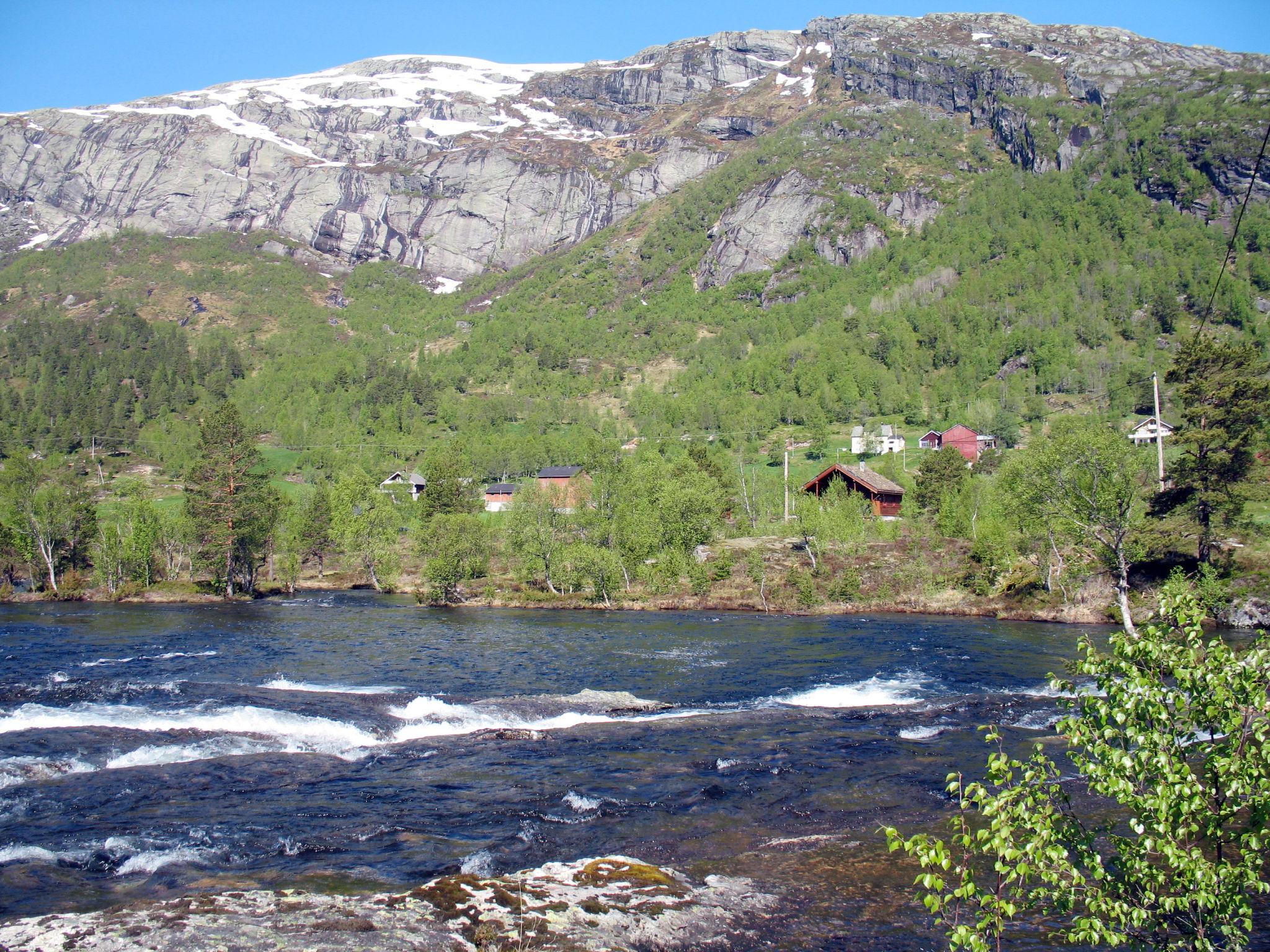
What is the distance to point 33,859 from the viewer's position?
1414 cm

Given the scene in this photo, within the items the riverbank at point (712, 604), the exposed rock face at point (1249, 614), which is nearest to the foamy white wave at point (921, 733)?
the riverbank at point (712, 604)

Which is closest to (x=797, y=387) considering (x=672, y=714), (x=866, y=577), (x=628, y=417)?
(x=628, y=417)

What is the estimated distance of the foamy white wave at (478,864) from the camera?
1378 centimetres

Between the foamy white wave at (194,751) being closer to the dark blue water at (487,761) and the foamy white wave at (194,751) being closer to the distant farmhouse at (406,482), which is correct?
the dark blue water at (487,761)

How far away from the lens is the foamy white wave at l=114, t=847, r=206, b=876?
543 inches

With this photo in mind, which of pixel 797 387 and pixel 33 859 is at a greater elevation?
pixel 797 387

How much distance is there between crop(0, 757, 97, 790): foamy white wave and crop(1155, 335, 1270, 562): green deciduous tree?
52931mm

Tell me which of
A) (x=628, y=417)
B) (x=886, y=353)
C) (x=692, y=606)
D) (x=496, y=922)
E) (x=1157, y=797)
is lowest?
(x=692, y=606)

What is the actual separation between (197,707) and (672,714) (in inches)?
584

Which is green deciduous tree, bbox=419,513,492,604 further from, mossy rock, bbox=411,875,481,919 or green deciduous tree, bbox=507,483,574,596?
mossy rock, bbox=411,875,481,919

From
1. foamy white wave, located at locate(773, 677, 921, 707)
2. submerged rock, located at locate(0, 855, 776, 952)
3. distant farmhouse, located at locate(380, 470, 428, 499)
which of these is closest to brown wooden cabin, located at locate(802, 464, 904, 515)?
foamy white wave, located at locate(773, 677, 921, 707)

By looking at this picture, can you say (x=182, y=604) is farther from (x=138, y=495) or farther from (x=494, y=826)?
(x=494, y=826)

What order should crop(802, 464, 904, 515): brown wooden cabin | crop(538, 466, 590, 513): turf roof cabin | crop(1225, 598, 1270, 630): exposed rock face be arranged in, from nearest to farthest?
1. crop(1225, 598, 1270, 630): exposed rock face
2. crop(538, 466, 590, 513): turf roof cabin
3. crop(802, 464, 904, 515): brown wooden cabin

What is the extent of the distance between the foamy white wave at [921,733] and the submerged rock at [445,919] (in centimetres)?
1158
